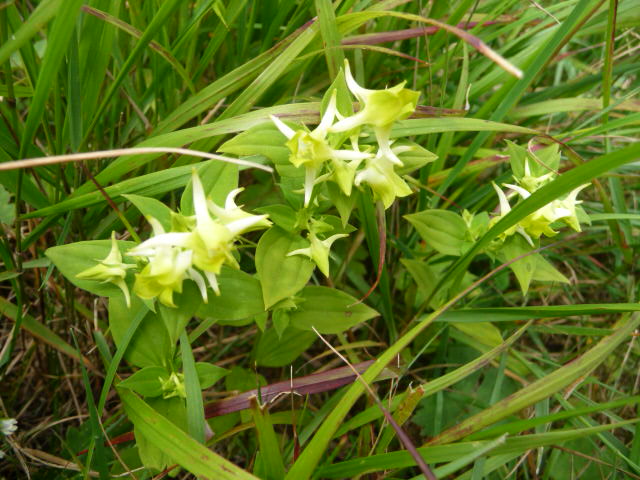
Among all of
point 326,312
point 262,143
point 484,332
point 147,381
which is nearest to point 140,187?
point 262,143

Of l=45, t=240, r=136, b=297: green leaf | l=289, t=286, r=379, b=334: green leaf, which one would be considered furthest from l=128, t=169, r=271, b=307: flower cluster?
l=289, t=286, r=379, b=334: green leaf

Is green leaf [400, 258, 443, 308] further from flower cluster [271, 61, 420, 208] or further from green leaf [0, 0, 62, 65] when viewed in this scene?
green leaf [0, 0, 62, 65]

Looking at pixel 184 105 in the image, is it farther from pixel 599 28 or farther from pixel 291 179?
pixel 599 28

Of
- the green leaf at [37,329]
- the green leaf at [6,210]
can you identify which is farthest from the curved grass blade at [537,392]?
the green leaf at [6,210]

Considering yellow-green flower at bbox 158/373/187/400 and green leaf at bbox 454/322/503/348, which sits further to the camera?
green leaf at bbox 454/322/503/348

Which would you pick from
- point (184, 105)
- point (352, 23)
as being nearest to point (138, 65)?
point (184, 105)

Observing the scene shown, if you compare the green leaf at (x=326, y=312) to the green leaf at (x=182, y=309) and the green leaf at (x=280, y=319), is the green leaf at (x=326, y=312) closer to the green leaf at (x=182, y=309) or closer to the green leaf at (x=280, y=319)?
the green leaf at (x=280, y=319)
